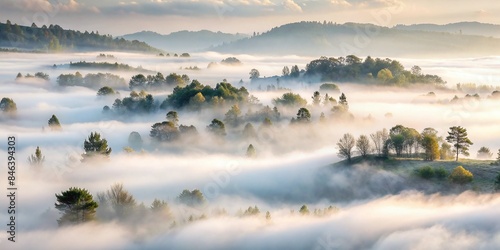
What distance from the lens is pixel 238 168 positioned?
545ft

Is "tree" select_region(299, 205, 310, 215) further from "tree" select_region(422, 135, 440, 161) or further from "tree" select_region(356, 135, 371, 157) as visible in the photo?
"tree" select_region(422, 135, 440, 161)

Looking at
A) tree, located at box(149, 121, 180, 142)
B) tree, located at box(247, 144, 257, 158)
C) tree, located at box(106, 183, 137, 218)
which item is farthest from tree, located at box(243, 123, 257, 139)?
tree, located at box(106, 183, 137, 218)

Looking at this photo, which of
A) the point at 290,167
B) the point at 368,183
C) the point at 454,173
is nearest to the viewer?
the point at 454,173

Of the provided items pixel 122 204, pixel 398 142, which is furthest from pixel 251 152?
pixel 122 204

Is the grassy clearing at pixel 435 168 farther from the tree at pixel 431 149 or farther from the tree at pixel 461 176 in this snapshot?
the tree at pixel 431 149

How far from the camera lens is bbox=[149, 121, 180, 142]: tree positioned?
188000 mm

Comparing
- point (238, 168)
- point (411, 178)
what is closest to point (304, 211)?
point (411, 178)

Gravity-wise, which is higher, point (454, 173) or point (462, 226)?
point (454, 173)

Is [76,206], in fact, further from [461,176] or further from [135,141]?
[135,141]

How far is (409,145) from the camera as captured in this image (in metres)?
136

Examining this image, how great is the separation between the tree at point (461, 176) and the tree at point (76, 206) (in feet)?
248

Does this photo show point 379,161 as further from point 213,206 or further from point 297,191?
point 213,206

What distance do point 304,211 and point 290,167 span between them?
142 feet

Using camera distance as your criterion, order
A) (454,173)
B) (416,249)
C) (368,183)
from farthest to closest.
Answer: (368,183), (454,173), (416,249)
